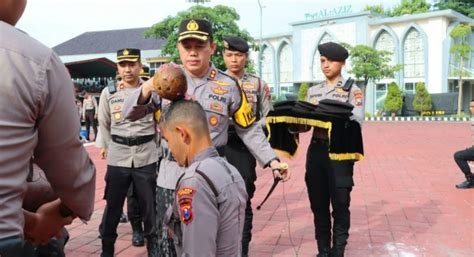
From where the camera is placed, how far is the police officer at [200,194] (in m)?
1.75

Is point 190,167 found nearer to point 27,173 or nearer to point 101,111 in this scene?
point 27,173

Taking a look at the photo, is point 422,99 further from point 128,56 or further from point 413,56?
point 128,56

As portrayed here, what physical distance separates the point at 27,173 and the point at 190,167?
68cm

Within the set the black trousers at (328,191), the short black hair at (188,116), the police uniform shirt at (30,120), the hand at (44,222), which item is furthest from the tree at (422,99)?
the police uniform shirt at (30,120)

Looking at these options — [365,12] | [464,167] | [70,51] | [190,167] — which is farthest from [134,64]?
[70,51]

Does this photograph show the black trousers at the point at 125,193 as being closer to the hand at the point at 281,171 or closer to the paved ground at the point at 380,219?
the paved ground at the point at 380,219

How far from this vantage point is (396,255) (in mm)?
4129

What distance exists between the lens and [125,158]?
3938mm

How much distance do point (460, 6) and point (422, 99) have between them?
19501 mm

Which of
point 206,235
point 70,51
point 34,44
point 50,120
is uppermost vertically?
point 70,51

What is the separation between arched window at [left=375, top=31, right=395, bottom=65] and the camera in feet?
108

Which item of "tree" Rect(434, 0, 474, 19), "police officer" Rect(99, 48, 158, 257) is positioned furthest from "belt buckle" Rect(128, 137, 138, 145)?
"tree" Rect(434, 0, 474, 19)

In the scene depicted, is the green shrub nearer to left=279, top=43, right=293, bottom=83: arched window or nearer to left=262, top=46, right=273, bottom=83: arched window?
left=279, top=43, right=293, bottom=83: arched window

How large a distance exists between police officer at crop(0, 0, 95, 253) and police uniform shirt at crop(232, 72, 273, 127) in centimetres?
311
